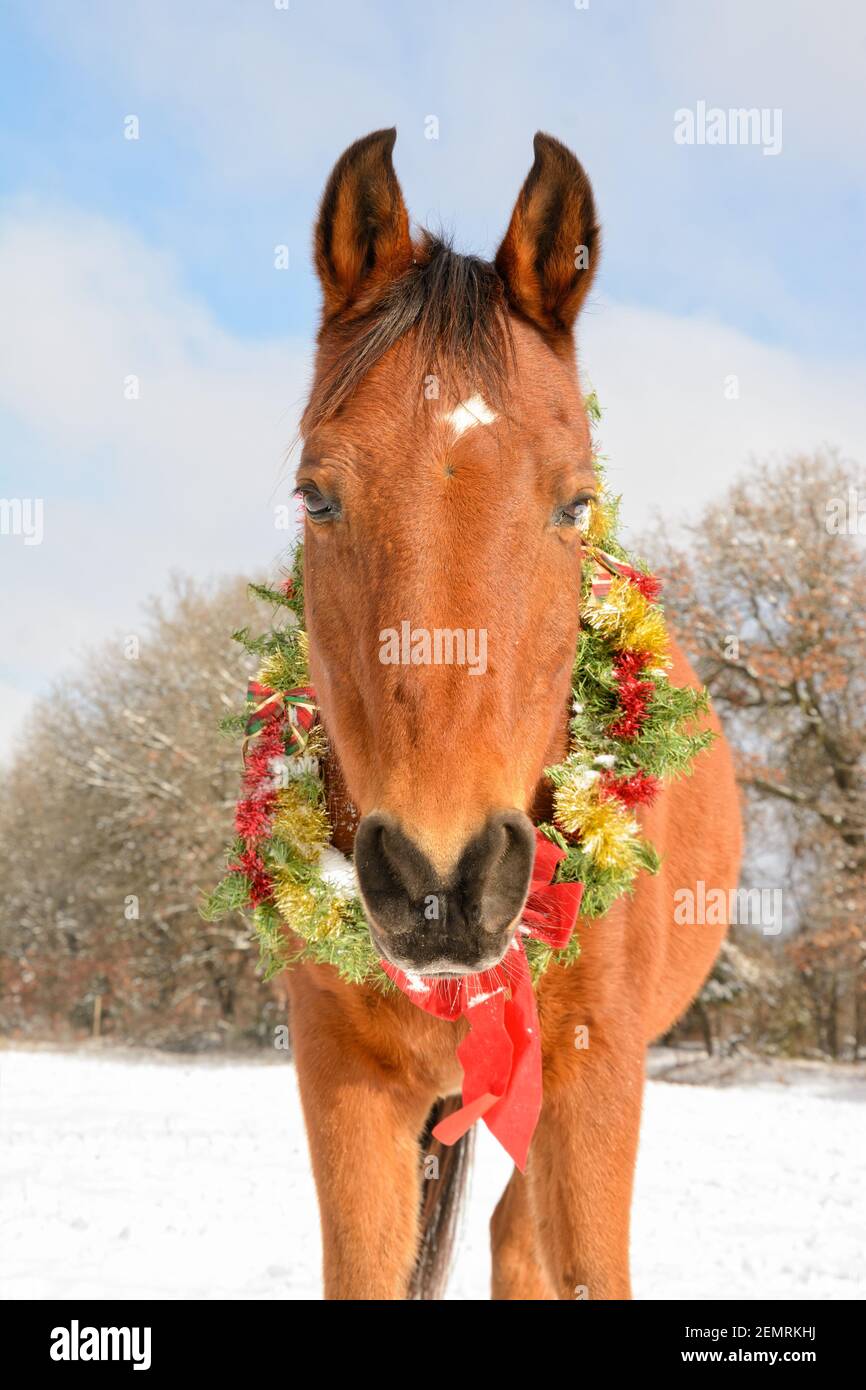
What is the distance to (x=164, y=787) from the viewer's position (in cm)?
2362

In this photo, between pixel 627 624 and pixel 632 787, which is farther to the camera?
pixel 627 624

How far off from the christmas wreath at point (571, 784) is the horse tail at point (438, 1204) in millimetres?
1494

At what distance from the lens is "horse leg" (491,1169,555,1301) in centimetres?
434

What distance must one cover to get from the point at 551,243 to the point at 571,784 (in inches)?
56.5

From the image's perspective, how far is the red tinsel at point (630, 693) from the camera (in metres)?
3.22

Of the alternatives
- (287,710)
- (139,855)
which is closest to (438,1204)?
(287,710)

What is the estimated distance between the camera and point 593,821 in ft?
9.80

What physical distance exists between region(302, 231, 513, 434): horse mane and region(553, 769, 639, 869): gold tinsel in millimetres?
1070

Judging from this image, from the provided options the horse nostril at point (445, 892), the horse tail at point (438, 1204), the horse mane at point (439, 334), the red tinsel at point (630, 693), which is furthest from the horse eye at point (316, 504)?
the horse tail at point (438, 1204)

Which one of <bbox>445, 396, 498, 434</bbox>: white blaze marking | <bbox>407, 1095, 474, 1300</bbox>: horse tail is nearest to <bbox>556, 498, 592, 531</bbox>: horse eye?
<bbox>445, 396, 498, 434</bbox>: white blaze marking

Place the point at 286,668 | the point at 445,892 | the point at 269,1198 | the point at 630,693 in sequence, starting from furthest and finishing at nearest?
the point at 269,1198, the point at 286,668, the point at 630,693, the point at 445,892

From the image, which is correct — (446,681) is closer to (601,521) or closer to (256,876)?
(256,876)

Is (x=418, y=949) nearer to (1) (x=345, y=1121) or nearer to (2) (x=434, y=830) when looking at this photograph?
(2) (x=434, y=830)
